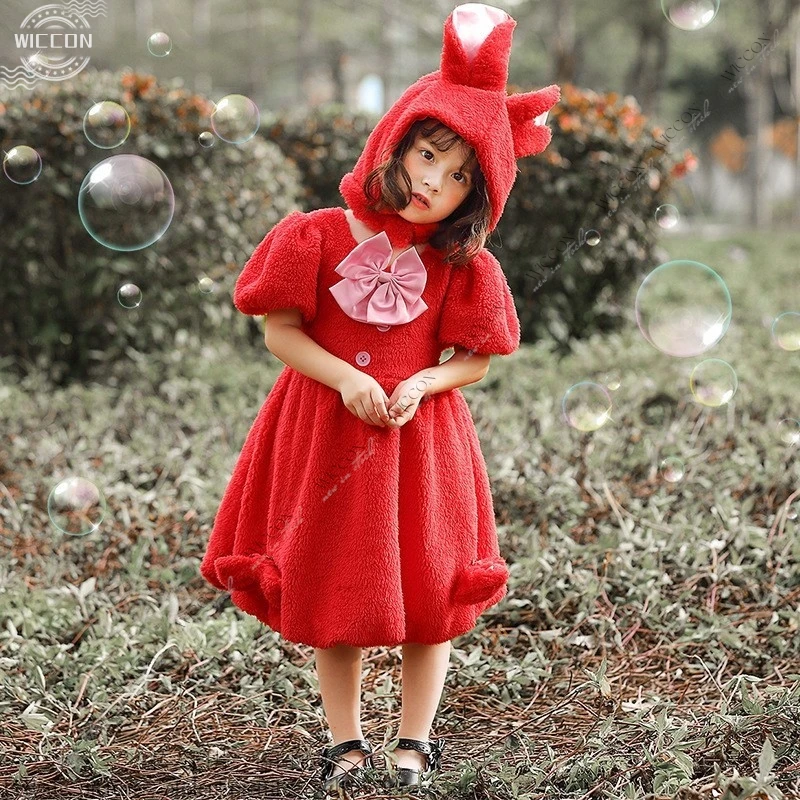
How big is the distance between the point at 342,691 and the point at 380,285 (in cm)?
80

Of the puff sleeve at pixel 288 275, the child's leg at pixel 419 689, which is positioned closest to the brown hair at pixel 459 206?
the puff sleeve at pixel 288 275

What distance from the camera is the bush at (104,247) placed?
5.24 meters

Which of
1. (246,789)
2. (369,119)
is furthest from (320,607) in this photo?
(369,119)

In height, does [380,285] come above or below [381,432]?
above

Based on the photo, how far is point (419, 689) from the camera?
7.27ft

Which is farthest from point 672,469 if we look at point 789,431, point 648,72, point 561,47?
point 648,72

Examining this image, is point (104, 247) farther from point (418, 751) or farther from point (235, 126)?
point (418, 751)

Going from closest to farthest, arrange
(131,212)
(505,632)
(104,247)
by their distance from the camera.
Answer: (505,632) < (131,212) < (104,247)

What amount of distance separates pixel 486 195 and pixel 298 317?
426mm

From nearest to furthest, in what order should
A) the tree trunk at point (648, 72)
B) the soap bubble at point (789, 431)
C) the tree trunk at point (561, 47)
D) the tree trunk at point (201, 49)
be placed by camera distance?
the soap bubble at point (789, 431) < the tree trunk at point (561, 47) < the tree trunk at point (648, 72) < the tree trunk at point (201, 49)

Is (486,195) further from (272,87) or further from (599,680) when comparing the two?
(272,87)

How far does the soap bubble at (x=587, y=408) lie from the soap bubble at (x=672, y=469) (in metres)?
0.28

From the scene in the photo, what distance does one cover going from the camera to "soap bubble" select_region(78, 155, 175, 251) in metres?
5.05

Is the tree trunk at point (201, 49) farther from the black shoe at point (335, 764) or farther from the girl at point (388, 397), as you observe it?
the black shoe at point (335, 764)
